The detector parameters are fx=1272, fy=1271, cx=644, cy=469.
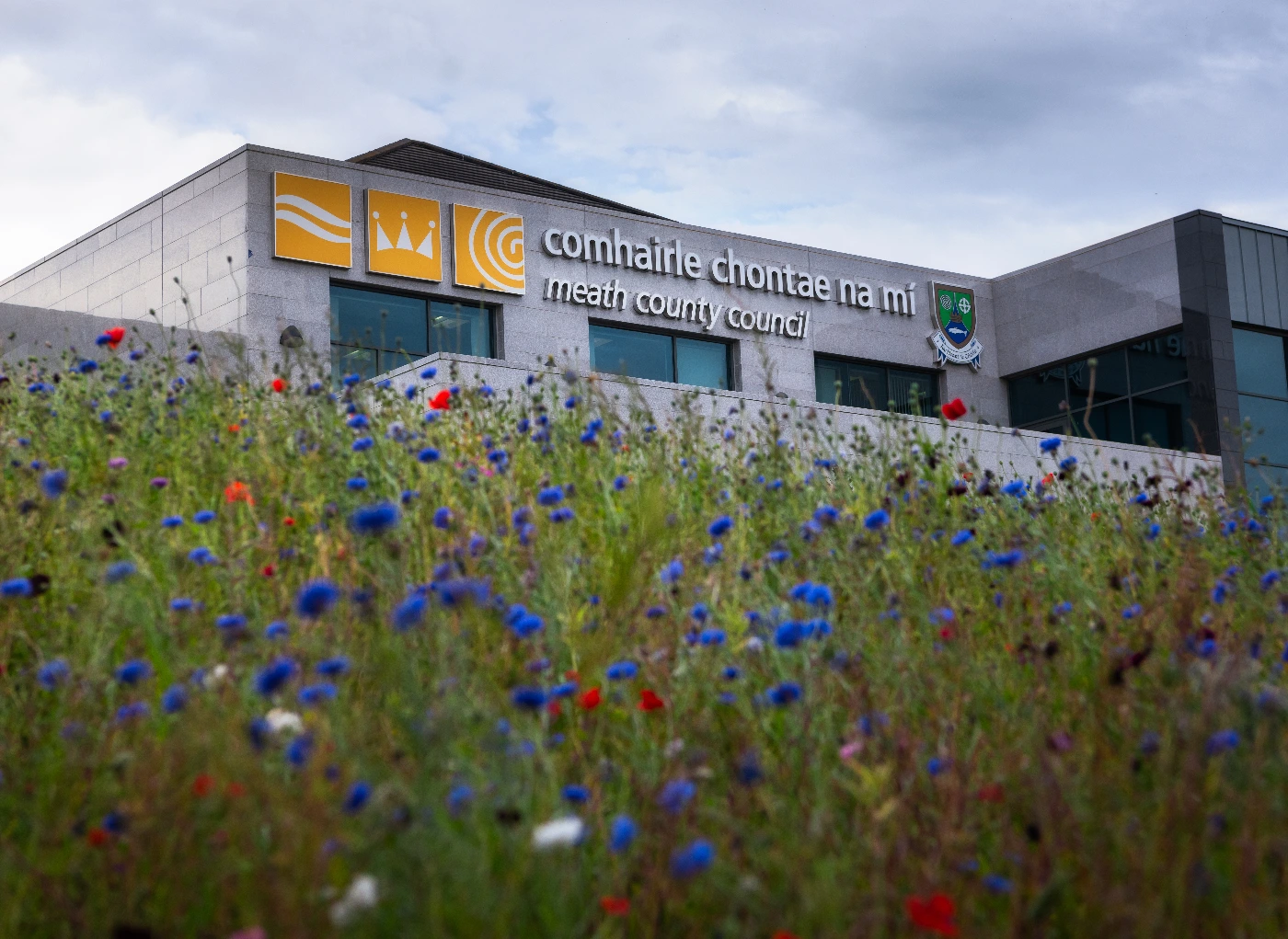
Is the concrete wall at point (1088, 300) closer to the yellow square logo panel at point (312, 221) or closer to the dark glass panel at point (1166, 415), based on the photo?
the dark glass panel at point (1166, 415)

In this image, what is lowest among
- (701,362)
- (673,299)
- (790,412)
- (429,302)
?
(790,412)

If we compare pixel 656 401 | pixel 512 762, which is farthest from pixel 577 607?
pixel 656 401

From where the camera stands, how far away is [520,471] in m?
4.91

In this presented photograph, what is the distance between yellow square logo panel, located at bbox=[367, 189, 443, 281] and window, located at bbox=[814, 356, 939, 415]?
24.8 ft

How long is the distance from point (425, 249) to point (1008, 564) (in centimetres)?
1676

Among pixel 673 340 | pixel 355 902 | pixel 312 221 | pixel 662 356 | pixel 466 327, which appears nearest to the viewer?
pixel 355 902

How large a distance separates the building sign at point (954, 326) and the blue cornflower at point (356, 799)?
24.0m

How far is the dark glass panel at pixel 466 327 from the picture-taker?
1919 centimetres

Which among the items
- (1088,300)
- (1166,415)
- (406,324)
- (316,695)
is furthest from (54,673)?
(1088,300)

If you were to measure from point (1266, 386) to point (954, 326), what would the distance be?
589cm

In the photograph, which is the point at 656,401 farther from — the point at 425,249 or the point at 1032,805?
the point at 1032,805

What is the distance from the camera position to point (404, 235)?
1905 centimetres

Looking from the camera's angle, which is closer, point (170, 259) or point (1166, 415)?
point (170, 259)

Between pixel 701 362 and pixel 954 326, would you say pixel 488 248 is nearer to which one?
pixel 701 362
